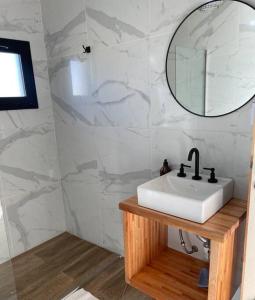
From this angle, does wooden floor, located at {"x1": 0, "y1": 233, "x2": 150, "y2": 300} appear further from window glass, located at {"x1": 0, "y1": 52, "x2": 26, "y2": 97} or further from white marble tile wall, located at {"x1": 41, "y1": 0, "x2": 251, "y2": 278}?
window glass, located at {"x1": 0, "y1": 52, "x2": 26, "y2": 97}

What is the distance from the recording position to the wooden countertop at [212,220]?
46.9 inches

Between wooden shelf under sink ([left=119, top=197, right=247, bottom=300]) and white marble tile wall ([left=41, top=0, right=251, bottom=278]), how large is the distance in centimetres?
16

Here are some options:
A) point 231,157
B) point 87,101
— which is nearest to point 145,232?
point 231,157

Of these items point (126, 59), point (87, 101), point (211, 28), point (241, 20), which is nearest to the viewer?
point (241, 20)

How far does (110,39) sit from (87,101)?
57 cm

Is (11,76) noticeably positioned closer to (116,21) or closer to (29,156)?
(29,156)

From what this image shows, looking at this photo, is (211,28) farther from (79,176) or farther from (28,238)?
(28,238)

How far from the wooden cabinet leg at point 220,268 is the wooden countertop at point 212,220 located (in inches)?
2.0

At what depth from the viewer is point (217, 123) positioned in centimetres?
156

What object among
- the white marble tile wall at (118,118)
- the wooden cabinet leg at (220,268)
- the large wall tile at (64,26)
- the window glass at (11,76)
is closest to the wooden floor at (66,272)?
the white marble tile wall at (118,118)

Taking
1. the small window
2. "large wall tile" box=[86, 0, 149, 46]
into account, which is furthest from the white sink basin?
the small window

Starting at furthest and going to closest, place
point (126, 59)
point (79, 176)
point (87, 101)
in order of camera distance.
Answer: point (79, 176)
point (87, 101)
point (126, 59)

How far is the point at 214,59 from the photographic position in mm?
1524

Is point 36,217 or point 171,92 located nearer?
point 171,92
